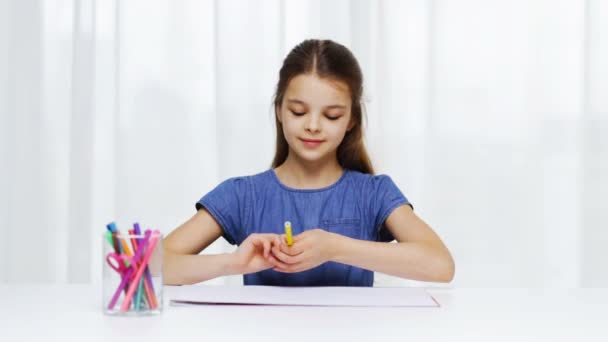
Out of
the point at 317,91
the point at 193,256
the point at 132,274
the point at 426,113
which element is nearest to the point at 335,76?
the point at 317,91

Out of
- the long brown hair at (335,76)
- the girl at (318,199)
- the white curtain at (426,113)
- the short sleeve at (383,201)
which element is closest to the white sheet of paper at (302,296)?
the girl at (318,199)

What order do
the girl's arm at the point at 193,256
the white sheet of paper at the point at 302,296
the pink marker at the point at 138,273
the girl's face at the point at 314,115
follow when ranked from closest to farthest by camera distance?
the pink marker at the point at 138,273 → the white sheet of paper at the point at 302,296 → the girl's arm at the point at 193,256 → the girl's face at the point at 314,115

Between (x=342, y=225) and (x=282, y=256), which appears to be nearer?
(x=282, y=256)

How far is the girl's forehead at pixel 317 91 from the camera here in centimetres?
148

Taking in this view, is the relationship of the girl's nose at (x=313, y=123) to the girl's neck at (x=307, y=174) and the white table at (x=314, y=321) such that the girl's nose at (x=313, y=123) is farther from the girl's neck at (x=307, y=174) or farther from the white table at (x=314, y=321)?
the white table at (x=314, y=321)

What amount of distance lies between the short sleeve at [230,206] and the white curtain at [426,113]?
0.82 m

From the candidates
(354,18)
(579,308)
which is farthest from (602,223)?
(579,308)

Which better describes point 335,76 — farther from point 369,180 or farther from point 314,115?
point 369,180

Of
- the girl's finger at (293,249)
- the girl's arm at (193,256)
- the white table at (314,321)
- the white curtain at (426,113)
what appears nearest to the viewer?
the white table at (314,321)

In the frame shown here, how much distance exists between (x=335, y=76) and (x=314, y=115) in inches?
4.0

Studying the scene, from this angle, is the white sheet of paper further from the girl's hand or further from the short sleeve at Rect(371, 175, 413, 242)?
the short sleeve at Rect(371, 175, 413, 242)

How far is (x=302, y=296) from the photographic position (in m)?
1.17

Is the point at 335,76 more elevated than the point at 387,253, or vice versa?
the point at 335,76

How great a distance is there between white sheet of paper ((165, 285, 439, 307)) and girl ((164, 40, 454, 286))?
143 mm
